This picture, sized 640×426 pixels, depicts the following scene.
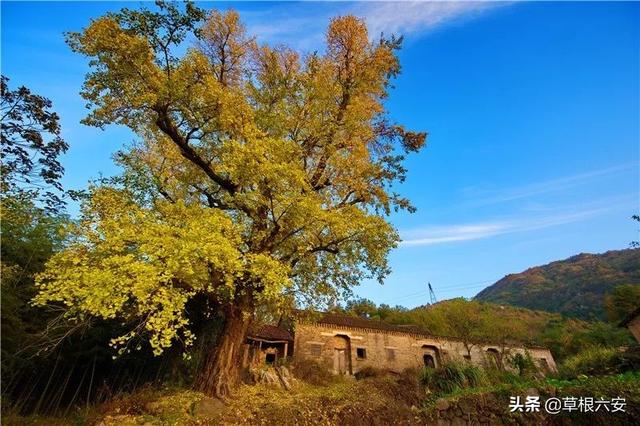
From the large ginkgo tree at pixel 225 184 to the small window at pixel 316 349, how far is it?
13.7 metres

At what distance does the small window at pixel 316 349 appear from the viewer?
2542 cm

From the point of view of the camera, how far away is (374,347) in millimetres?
27906

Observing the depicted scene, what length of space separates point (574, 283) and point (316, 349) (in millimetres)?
69703

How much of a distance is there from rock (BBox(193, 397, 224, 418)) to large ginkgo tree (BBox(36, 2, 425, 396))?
1.93 ft

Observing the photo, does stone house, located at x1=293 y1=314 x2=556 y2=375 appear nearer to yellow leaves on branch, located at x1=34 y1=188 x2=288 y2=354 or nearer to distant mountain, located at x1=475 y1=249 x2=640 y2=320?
yellow leaves on branch, located at x1=34 y1=188 x2=288 y2=354

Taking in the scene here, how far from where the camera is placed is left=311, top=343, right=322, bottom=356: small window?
83.4 ft

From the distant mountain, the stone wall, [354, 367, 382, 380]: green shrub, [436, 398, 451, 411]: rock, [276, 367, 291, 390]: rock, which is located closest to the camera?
[436, 398, 451, 411]: rock

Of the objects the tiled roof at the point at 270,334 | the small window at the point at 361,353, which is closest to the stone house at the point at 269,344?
the tiled roof at the point at 270,334

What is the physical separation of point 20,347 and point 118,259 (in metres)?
5.74

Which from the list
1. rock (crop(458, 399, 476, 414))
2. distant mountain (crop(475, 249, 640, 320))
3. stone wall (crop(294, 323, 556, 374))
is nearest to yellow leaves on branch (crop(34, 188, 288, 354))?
rock (crop(458, 399, 476, 414))

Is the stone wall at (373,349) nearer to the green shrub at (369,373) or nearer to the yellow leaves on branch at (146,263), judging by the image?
the green shrub at (369,373)

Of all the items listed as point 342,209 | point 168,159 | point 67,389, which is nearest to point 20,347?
point 67,389

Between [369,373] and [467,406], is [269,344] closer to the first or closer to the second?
[369,373]

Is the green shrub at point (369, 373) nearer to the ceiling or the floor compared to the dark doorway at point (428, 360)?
nearer to the floor
